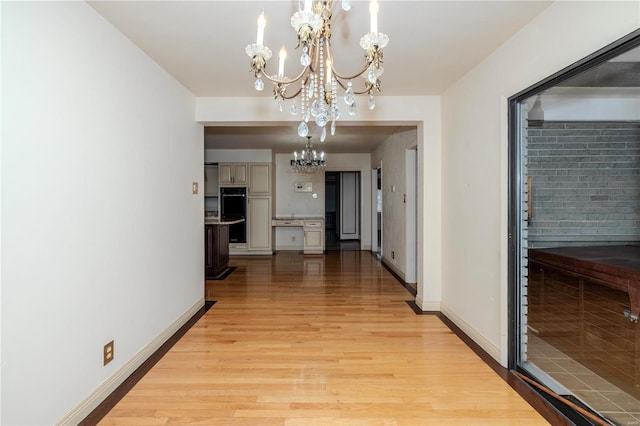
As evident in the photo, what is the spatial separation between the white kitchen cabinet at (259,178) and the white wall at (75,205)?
4.63 meters

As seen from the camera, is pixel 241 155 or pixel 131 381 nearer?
pixel 131 381

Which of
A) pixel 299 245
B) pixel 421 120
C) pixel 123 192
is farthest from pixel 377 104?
pixel 299 245

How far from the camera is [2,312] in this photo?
1367 mm

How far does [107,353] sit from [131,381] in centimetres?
32

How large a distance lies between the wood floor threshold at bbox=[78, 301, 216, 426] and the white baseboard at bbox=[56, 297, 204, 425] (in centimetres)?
2

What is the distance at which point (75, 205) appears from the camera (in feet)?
5.90

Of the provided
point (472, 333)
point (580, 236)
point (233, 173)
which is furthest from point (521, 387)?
point (233, 173)

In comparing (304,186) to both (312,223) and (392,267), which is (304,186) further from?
(392,267)

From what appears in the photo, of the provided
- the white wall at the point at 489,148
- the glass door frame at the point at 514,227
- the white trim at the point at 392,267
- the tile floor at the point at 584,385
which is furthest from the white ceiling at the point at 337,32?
the white trim at the point at 392,267

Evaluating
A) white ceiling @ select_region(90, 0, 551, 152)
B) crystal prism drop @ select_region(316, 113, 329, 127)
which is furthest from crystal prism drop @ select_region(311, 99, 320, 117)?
white ceiling @ select_region(90, 0, 551, 152)

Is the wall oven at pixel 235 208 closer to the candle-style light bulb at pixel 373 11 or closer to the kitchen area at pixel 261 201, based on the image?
the kitchen area at pixel 261 201

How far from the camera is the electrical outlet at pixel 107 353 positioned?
2.05m

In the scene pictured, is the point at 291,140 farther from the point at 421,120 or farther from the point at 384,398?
the point at 384,398

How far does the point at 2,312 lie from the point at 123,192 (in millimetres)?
1061
